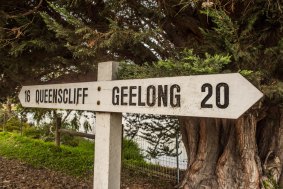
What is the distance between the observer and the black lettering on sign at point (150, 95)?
6.35ft

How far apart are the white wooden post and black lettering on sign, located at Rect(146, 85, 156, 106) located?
375 millimetres

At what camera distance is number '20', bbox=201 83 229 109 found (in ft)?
5.35

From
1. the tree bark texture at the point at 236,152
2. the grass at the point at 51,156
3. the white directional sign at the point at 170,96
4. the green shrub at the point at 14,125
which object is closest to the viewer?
the white directional sign at the point at 170,96

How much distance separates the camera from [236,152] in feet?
13.5

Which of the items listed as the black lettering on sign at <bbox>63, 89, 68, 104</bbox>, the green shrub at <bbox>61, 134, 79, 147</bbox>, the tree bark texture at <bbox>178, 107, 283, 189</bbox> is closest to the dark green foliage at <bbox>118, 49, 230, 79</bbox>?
the black lettering on sign at <bbox>63, 89, 68, 104</bbox>

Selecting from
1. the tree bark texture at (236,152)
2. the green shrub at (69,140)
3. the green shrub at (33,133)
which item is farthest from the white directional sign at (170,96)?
the green shrub at (33,133)

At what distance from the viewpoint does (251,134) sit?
13.2 ft

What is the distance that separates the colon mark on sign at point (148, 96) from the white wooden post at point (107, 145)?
0.15m

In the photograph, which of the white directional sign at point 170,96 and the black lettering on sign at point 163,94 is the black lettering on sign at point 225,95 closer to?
the white directional sign at point 170,96

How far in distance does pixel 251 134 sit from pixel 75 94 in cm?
259

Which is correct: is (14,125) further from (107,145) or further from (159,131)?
(107,145)

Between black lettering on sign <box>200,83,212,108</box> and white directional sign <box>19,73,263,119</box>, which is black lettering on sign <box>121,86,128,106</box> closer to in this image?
white directional sign <box>19,73,263,119</box>

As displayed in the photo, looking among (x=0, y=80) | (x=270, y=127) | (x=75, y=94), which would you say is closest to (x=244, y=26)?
(x=75, y=94)

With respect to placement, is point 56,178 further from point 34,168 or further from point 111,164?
point 111,164
